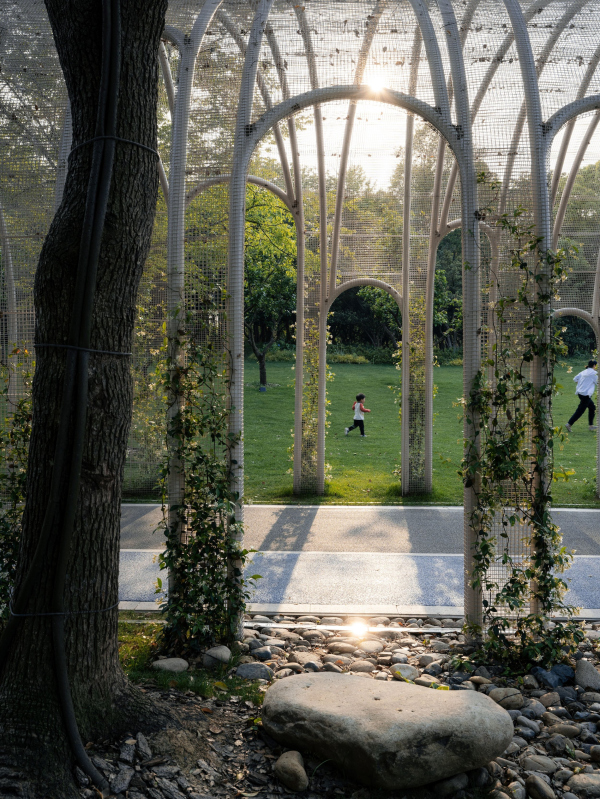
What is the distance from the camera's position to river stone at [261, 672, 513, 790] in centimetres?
290

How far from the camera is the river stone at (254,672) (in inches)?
158

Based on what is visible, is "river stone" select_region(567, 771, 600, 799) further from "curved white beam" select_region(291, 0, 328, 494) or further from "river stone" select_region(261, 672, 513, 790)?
"curved white beam" select_region(291, 0, 328, 494)

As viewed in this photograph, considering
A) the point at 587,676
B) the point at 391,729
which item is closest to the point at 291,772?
the point at 391,729

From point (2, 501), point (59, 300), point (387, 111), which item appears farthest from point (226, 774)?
point (387, 111)

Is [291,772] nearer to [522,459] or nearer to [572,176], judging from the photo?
[522,459]

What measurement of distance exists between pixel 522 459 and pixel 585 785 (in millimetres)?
1851

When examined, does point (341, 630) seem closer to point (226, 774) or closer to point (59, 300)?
point (226, 774)

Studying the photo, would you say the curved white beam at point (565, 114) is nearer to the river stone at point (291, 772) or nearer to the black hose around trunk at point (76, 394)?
the black hose around trunk at point (76, 394)

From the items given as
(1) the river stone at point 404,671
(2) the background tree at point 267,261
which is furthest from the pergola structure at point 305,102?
(2) the background tree at point 267,261

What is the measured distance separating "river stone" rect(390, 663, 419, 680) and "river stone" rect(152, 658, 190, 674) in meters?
1.29

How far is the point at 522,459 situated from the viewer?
14.0 ft

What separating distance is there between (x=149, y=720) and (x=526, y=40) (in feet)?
15.5

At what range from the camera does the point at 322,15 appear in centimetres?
535

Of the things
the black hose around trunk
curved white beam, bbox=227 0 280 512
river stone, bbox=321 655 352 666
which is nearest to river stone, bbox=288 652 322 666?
river stone, bbox=321 655 352 666
